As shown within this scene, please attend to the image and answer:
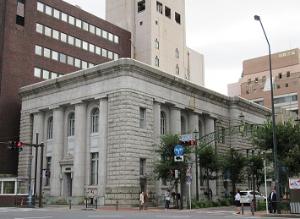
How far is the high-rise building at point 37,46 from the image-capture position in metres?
60.5

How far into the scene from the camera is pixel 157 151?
46688 mm

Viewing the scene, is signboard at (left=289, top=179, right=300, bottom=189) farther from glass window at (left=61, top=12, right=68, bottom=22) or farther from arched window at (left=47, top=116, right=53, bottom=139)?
glass window at (left=61, top=12, right=68, bottom=22)

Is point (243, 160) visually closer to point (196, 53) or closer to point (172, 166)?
point (172, 166)

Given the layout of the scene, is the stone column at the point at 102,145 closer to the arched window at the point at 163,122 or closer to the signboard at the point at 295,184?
the arched window at the point at 163,122

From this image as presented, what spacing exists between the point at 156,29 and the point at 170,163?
4611 cm

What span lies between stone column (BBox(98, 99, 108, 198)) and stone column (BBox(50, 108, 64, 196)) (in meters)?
7.24

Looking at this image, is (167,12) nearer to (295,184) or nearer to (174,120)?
(174,120)

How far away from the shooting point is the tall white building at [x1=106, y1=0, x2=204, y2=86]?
85.3 metres

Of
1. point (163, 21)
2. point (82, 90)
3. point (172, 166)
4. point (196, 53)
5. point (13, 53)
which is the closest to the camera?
point (172, 166)

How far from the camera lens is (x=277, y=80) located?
123625 mm

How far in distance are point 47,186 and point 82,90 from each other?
480 inches

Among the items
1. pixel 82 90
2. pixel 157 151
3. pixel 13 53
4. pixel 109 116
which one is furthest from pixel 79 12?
pixel 157 151

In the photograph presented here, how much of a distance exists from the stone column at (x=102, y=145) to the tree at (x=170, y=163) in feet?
18.1

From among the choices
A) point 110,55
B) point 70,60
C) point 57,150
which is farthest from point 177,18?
point 57,150
